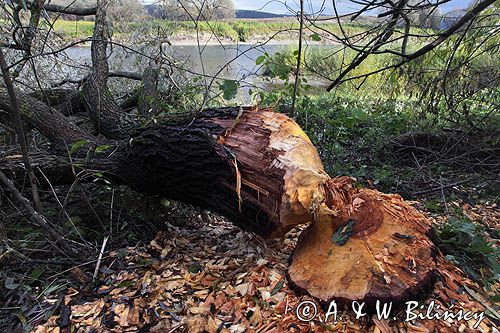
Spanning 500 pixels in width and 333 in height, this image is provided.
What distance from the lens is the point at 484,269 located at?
1861 mm

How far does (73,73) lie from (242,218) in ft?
14.3

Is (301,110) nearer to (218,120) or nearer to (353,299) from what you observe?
(218,120)

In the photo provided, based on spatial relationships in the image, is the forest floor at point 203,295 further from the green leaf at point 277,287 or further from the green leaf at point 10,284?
the green leaf at point 10,284

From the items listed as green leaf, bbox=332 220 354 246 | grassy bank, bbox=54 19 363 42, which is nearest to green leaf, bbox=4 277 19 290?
green leaf, bbox=332 220 354 246

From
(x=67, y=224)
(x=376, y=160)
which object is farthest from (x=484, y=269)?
(x=67, y=224)

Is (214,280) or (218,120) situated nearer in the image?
(214,280)

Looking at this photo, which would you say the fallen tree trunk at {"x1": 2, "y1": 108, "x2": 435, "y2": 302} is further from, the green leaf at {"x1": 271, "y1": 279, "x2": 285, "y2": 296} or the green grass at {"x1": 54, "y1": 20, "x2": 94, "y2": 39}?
the green grass at {"x1": 54, "y1": 20, "x2": 94, "y2": 39}

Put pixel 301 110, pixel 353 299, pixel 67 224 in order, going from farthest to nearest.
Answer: pixel 301 110, pixel 67 224, pixel 353 299

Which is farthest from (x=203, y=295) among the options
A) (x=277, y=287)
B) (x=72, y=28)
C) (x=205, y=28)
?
(x=72, y=28)

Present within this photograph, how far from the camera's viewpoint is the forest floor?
155 cm

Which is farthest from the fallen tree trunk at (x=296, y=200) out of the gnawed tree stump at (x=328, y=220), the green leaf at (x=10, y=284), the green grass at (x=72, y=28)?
the green grass at (x=72, y=28)

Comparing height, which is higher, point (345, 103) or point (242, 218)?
point (242, 218)

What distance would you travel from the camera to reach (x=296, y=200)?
1.79 meters

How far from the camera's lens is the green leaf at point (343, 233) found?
69.2 inches
